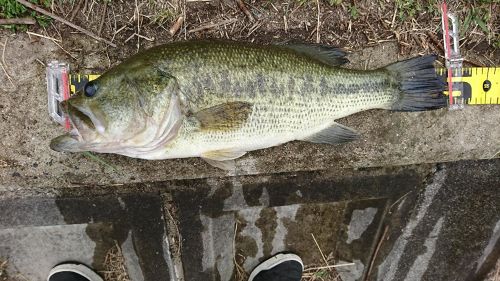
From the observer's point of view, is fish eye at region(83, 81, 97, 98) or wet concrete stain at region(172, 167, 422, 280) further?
wet concrete stain at region(172, 167, 422, 280)

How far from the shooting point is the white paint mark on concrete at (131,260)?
345 cm

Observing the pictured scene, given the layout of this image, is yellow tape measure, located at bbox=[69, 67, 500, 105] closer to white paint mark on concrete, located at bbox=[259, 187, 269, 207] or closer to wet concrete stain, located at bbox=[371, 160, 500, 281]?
wet concrete stain, located at bbox=[371, 160, 500, 281]

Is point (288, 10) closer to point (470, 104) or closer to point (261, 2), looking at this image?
point (261, 2)

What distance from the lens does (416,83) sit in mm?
2967

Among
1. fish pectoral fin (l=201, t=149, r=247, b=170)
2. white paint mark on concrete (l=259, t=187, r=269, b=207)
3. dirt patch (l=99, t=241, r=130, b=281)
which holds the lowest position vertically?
dirt patch (l=99, t=241, r=130, b=281)

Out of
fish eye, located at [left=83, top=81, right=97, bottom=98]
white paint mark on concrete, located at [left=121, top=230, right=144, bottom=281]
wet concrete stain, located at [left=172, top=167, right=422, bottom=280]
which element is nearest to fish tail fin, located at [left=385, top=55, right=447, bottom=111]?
wet concrete stain, located at [left=172, top=167, right=422, bottom=280]

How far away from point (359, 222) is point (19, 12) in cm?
334

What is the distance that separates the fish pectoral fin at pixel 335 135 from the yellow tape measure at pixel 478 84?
939 millimetres

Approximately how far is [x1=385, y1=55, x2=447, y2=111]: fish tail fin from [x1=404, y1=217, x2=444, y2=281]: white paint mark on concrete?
1381 mm

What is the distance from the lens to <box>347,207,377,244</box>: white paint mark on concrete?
3768 mm

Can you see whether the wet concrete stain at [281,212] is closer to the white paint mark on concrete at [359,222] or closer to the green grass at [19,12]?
the white paint mark on concrete at [359,222]

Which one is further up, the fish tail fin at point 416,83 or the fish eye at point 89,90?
the fish eye at point 89,90

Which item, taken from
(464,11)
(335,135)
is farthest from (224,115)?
(464,11)

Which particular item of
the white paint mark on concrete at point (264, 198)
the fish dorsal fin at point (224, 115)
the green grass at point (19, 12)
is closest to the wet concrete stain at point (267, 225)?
the white paint mark on concrete at point (264, 198)
